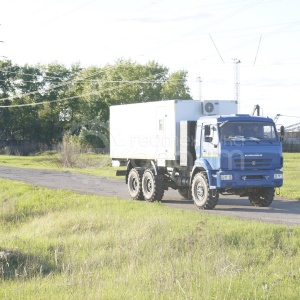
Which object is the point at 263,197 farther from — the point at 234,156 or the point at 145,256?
the point at 145,256

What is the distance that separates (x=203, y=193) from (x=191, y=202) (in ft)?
10.00

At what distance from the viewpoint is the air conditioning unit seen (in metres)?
23.7

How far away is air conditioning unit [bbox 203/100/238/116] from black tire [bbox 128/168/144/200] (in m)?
3.66

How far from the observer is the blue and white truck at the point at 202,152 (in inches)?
855

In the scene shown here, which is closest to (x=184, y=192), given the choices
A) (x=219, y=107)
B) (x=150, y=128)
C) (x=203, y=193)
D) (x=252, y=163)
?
(x=150, y=128)

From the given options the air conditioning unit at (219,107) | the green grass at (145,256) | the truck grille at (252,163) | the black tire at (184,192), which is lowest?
the green grass at (145,256)

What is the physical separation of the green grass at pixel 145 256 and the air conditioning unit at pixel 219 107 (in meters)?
3.85

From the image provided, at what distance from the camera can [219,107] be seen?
24.2 m

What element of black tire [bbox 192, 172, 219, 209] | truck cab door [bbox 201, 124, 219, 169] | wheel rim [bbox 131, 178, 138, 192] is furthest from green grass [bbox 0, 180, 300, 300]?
wheel rim [bbox 131, 178, 138, 192]

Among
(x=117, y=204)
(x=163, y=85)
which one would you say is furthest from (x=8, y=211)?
(x=163, y=85)

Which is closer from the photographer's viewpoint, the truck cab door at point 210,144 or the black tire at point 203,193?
the truck cab door at point 210,144

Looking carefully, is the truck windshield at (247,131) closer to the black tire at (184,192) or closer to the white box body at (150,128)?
the white box body at (150,128)

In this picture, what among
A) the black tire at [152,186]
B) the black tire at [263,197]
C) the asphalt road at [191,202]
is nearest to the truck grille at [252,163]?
the black tire at [263,197]

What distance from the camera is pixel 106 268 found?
43.2ft
